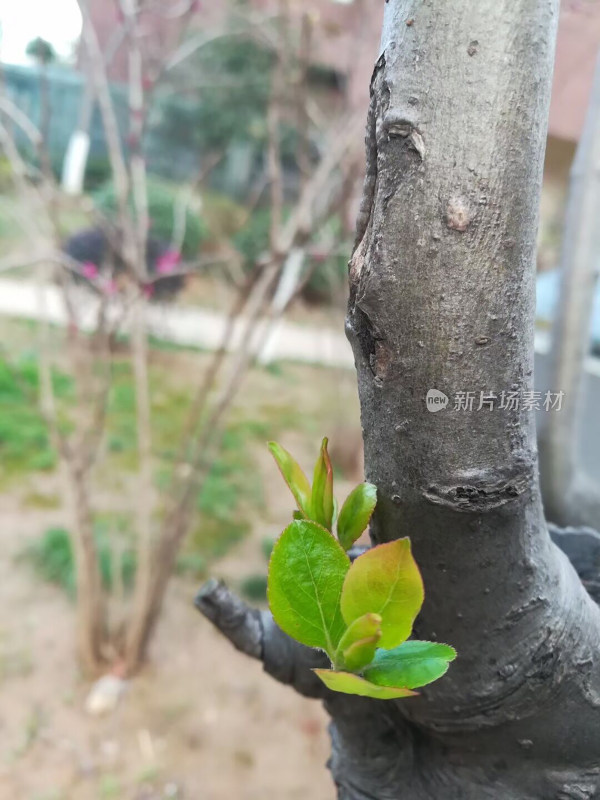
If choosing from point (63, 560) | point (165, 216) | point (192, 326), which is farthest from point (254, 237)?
point (63, 560)

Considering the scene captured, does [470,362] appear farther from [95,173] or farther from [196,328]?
[95,173]

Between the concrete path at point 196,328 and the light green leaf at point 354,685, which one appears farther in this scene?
the concrete path at point 196,328

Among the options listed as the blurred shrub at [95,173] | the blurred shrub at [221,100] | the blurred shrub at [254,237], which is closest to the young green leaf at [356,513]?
the blurred shrub at [254,237]

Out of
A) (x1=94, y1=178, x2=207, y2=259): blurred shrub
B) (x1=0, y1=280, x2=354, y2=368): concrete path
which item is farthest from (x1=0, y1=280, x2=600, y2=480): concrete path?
(x1=94, y1=178, x2=207, y2=259): blurred shrub

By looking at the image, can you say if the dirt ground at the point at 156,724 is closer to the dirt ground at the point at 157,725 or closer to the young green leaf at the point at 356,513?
the dirt ground at the point at 157,725

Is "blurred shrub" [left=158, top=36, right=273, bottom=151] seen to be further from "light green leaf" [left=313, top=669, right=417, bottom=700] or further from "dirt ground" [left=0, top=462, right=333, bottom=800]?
"light green leaf" [left=313, top=669, right=417, bottom=700]

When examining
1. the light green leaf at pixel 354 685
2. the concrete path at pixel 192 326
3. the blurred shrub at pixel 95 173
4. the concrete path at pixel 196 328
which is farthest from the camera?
the blurred shrub at pixel 95 173
